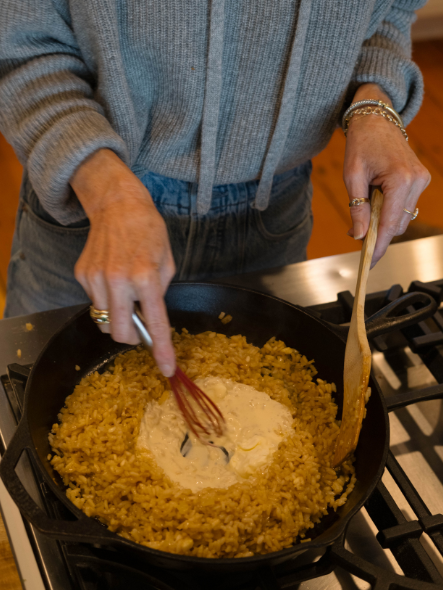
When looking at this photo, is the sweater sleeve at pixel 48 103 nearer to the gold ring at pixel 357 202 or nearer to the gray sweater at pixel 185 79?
the gray sweater at pixel 185 79

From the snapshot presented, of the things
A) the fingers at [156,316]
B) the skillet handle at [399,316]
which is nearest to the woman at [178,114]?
the fingers at [156,316]

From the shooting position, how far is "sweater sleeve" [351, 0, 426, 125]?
109 centimetres

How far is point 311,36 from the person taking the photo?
39.3 inches

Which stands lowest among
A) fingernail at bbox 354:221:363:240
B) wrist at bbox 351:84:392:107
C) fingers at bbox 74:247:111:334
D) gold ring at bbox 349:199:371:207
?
fingers at bbox 74:247:111:334

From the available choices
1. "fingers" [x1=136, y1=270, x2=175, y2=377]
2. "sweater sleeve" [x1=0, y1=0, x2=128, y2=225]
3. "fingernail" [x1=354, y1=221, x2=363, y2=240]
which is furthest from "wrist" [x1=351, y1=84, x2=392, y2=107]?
"fingers" [x1=136, y1=270, x2=175, y2=377]

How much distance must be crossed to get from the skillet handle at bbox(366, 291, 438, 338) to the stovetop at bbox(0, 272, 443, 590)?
0.21ft

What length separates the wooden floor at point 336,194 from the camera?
2.55m

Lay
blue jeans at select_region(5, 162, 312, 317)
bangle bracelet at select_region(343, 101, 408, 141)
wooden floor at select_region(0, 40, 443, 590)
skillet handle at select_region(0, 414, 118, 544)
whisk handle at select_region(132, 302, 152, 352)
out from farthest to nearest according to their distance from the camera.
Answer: wooden floor at select_region(0, 40, 443, 590), blue jeans at select_region(5, 162, 312, 317), bangle bracelet at select_region(343, 101, 408, 141), whisk handle at select_region(132, 302, 152, 352), skillet handle at select_region(0, 414, 118, 544)

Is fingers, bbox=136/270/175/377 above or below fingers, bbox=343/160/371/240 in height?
below

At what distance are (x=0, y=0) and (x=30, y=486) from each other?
0.78 metres

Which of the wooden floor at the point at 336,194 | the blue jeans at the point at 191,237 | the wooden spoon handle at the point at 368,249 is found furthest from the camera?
the wooden floor at the point at 336,194

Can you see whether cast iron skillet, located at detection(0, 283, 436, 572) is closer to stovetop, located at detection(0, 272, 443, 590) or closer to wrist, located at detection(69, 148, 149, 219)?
stovetop, located at detection(0, 272, 443, 590)

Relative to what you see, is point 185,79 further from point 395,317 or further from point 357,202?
point 395,317

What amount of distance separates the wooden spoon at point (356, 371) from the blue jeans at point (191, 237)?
0.37 metres
